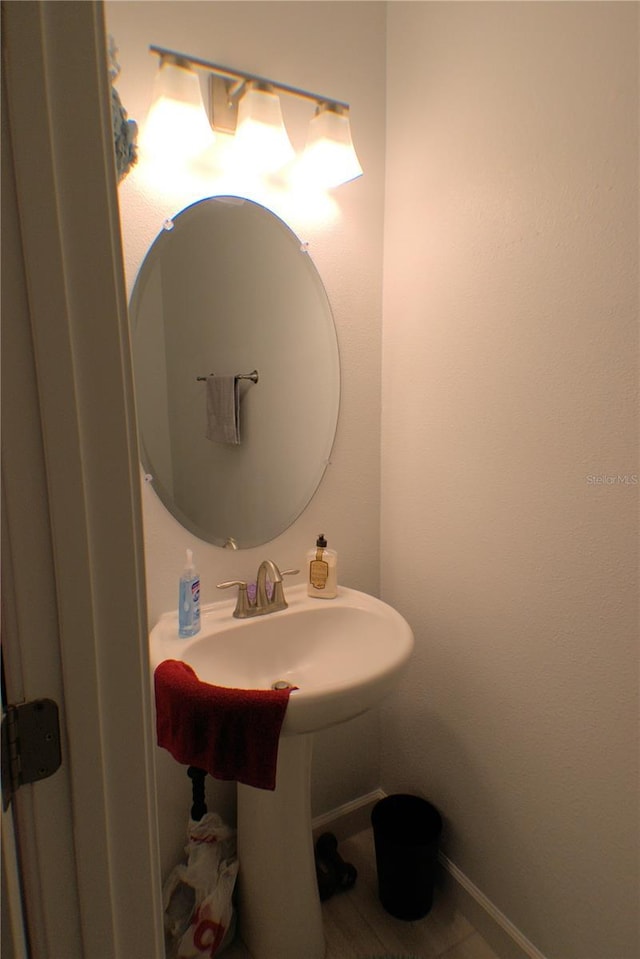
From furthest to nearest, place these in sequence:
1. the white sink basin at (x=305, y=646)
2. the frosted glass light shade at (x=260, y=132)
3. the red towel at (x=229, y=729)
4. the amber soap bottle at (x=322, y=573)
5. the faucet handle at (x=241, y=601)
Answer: the amber soap bottle at (x=322, y=573)
the faucet handle at (x=241, y=601)
the frosted glass light shade at (x=260, y=132)
the white sink basin at (x=305, y=646)
the red towel at (x=229, y=729)

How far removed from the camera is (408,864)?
130cm

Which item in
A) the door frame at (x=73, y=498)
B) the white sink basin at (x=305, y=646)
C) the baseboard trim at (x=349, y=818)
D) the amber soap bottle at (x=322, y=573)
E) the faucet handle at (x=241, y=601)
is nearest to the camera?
the door frame at (x=73, y=498)

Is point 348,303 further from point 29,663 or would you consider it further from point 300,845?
point 300,845

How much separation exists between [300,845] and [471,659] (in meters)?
0.61

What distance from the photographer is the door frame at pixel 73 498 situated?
1.34ft

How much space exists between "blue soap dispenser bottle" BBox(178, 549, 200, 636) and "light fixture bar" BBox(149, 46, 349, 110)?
111 centimetres

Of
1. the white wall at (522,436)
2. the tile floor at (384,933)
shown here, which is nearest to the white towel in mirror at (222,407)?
the white wall at (522,436)

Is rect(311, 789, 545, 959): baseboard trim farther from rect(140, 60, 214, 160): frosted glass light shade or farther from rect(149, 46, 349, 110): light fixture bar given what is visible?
rect(149, 46, 349, 110): light fixture bar

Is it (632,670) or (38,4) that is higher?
(38,4)

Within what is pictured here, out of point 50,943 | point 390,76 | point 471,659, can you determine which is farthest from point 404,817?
point 390,76

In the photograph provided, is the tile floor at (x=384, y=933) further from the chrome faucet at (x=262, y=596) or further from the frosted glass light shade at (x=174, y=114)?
the frosted glass light shade at (x=174, y=114)

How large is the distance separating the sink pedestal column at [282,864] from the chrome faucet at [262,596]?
313mm

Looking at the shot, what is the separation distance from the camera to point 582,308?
3.26ft

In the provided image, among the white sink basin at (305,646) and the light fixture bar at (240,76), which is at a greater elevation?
the light fixture bar at (240,76)
